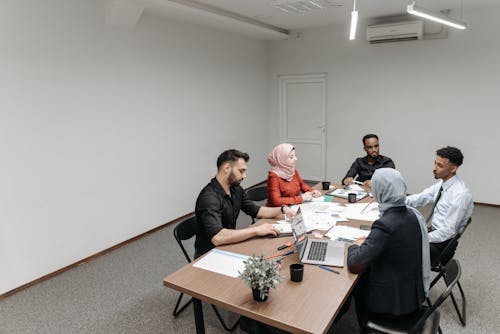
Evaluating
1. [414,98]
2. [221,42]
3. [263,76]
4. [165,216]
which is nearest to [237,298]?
[165,216]

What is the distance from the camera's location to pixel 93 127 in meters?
3.64

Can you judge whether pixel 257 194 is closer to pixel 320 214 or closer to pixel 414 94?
pixel 320 214

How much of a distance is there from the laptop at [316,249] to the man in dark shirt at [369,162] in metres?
1.79

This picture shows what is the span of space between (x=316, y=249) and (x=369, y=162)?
216cm

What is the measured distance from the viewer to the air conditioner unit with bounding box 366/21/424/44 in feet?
16.5

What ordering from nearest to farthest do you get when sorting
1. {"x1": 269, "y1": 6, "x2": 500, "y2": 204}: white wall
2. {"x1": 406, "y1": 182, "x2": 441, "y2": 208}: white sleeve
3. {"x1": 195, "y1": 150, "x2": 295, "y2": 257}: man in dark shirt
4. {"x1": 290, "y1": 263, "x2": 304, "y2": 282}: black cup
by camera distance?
{"x1": 290, "y1": 263, "x2": 304, "y2": 282}: black cup < {"x1": 195, "y1": 150, "x2": 295, "y2": 257}: man in dark shirt < {"x1": 406, "y1": 182, "x2": 441, "y2": 208}: white sleeve < {"x1": 269, "y1": 6, "x2": 500, "y2": 204}: white wall

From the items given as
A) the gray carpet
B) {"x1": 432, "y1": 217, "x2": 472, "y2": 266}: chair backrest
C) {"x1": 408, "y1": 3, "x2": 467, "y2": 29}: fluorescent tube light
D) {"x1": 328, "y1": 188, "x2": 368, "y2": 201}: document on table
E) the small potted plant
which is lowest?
the gray carpet

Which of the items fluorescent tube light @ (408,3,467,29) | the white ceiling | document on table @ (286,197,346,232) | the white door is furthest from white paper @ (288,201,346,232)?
the white door

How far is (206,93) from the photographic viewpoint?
5.18m

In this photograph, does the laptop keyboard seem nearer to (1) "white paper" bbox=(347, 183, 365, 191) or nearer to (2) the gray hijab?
(2) the gray hijab

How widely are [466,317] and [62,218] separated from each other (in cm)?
362

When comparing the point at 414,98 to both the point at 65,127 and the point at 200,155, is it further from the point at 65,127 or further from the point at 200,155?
the point at 65,127

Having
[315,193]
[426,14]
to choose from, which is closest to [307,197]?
[315,193]

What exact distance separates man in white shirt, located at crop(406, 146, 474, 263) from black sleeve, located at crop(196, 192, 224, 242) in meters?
1.54
